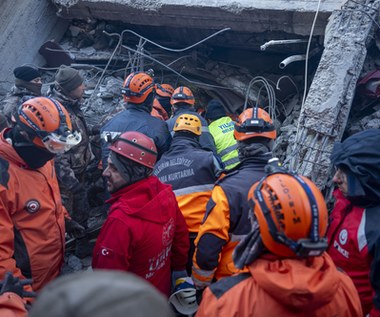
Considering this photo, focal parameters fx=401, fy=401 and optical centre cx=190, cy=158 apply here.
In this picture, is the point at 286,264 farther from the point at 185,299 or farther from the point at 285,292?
the point at 185,299

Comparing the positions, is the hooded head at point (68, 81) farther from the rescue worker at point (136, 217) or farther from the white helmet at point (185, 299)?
the white helmet at point (185, 299)

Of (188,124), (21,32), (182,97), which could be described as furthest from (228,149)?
(21,32)

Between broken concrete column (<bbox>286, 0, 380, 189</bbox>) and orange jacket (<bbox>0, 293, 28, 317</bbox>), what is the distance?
3.11 metres

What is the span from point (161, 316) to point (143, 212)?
69.4 inches

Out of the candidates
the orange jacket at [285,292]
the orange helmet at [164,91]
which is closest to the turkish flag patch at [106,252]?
the orange jacket at [285,292]

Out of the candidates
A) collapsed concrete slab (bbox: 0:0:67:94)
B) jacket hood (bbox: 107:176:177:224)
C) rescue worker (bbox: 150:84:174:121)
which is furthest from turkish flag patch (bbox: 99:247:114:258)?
collapsed concrete slab (bbox: 0:0:67:94)

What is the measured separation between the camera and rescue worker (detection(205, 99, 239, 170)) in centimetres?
522

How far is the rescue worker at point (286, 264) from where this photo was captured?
1.73m

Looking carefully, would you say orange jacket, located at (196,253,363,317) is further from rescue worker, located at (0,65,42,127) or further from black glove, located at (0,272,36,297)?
→ rescue worker, located at (0,65,42,127)

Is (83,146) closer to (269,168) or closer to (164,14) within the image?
(164,14)

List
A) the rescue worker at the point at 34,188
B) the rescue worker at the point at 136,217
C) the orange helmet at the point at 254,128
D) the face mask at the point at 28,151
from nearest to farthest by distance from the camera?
1. the rescue worker at the point at 136,217
2. the rescue worker at the point at 34,188
3. the face mask at the point at 28,151
4. the orange helmet at the point at 254,128

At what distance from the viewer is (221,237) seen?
9.39ft

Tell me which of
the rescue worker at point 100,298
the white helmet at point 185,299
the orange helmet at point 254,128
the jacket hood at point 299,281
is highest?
the rescue worker at point 100,298

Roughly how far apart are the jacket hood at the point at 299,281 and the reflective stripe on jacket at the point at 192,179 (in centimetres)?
188
